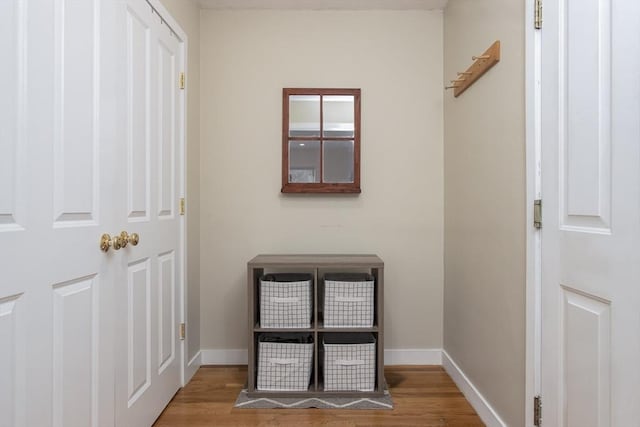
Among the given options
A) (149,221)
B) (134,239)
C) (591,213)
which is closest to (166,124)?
(149,221)

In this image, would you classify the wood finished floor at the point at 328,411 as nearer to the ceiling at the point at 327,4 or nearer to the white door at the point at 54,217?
the white door at the point at 54,217

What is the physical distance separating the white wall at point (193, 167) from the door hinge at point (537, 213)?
1.85m

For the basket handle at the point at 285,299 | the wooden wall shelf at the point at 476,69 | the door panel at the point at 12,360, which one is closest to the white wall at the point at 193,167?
the basket handle at the point at 285,299

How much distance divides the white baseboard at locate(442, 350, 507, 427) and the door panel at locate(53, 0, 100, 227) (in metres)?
1.92

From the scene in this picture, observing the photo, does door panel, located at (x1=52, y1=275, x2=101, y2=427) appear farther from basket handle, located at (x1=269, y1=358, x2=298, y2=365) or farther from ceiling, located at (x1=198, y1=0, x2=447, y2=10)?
ceiling, located at (x1=198, y1=0, x2=447, y2=10)

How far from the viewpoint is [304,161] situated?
252cm

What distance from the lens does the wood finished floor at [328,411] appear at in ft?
6.18

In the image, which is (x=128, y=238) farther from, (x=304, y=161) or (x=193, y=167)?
(x=304, y=161)

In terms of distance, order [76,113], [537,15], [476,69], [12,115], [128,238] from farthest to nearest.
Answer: [476,69] → [128,238] → [537,15] → [76,113] → [12,115]

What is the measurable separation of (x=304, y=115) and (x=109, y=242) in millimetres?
1504

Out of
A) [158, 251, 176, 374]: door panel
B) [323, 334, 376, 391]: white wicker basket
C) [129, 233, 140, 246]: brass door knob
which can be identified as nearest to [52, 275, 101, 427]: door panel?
[129, 233, 140, 246]: brass door knob

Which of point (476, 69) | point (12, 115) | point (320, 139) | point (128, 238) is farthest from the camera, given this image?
point (320, 139)

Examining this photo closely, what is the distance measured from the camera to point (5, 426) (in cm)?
99

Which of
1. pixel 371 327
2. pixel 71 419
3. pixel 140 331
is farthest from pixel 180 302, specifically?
pixel 371 327
